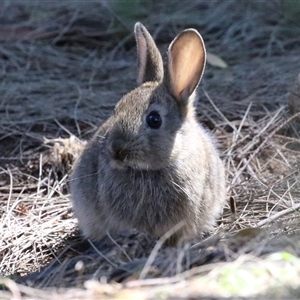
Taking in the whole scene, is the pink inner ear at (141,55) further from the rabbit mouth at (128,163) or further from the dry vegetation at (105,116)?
the dry vegetation at (105,116)

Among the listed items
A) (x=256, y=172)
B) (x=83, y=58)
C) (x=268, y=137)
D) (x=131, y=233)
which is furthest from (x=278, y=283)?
(x=83, y=58)

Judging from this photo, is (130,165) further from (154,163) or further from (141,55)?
(141,55)

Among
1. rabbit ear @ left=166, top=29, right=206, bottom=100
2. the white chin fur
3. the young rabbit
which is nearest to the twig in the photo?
the young rabbit

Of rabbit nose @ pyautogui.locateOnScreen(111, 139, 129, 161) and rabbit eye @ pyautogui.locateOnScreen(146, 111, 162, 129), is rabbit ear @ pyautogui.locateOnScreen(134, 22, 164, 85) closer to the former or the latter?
rabbit eye @ pyautogui.locateOnScreen(146, 111, 162, 129)

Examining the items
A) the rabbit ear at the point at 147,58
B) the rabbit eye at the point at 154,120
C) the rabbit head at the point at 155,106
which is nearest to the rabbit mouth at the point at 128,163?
the rabbit head at the point at 155,106

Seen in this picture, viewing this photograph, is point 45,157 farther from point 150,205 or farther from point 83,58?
point 83,58
